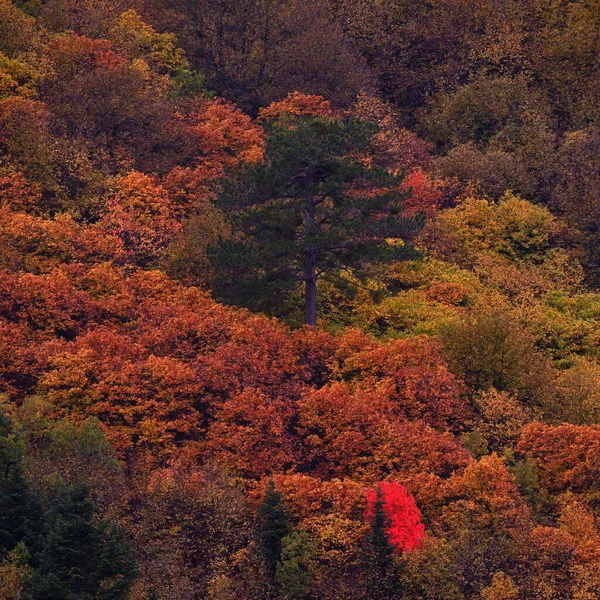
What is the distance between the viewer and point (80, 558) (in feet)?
112

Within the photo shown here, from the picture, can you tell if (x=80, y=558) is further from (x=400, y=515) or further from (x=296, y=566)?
(x=400, y=515)

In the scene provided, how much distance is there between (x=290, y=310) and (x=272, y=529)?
17287 mm

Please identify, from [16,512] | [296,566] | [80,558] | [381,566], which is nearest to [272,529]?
Answer: [296,566]

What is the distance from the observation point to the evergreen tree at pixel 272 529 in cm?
3675

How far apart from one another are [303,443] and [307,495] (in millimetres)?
4767

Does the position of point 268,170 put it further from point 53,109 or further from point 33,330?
point 53,109

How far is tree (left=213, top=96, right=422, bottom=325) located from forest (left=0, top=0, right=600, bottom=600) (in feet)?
0.43

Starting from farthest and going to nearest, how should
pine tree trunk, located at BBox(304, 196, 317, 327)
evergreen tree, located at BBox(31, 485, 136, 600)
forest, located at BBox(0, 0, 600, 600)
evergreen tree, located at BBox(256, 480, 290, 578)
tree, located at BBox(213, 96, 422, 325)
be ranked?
1. pine tree trunk, located at BBox(304, 196, 317, 327)
2. tree, located at BBox(213, 96, 422, 325)
3. forest, located at BBox(0, 0, 600, 600)
4. evergreen tree, located at BBox(256, 480, 290, 578)
5. evergreen tree, located at BBox(31, 485, 136, 600)

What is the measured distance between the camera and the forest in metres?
37.1

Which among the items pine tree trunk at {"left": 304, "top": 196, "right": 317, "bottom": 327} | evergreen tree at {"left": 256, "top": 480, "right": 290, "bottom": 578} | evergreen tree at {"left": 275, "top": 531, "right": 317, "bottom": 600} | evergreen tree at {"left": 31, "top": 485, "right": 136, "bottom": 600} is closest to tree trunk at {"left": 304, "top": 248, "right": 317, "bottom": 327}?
pine tree trunk at {"left": 304, "top": 196, "right": 317, "bottom": 327}

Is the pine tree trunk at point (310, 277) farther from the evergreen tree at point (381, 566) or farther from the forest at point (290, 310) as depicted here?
the evergreen tree at point (381, 566)

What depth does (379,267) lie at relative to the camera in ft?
177

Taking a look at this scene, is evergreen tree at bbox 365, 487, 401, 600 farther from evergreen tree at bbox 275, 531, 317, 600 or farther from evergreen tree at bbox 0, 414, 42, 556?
evergreen tree at bbox 0, 414, 42, 556

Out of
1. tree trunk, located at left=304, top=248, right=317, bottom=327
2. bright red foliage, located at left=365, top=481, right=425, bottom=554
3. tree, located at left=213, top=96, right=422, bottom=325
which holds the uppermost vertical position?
tree, located at left=213, top=96, right=422, bottom=325
